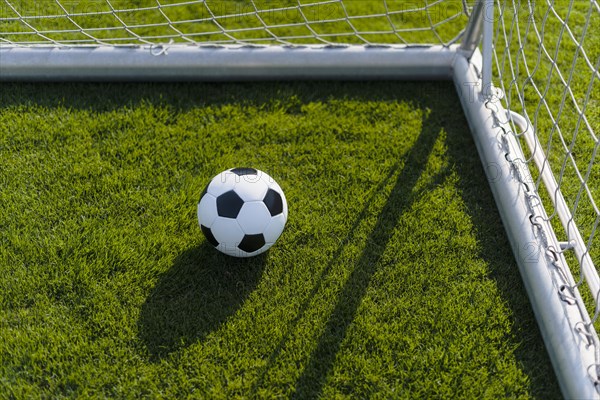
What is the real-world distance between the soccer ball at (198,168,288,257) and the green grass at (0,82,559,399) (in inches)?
8.5

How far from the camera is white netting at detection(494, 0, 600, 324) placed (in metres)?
2.97

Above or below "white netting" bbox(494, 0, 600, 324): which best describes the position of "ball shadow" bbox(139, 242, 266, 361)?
below

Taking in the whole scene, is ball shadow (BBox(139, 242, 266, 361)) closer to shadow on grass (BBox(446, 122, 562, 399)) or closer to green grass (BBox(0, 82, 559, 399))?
green grass (BBox(0, 82, 559, 399))

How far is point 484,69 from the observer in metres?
3.73

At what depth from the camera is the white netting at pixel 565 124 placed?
117 inches

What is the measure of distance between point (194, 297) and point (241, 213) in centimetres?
49

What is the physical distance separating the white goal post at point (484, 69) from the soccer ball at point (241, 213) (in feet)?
4.14

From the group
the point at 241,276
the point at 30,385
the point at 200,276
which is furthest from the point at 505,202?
the point at 30,385

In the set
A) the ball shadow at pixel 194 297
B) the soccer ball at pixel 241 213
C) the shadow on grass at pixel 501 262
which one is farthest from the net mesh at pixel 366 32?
the ball shadow at pixel 194 297

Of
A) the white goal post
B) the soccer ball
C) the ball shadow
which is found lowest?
the ball shadow

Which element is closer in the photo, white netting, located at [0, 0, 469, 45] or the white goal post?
the white goal post

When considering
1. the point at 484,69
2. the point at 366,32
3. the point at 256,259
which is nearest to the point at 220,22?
the point at 366,32

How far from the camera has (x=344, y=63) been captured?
161 inches

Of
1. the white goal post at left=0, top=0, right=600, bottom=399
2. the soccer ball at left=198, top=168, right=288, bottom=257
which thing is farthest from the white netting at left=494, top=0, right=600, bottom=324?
the soccer ball at left=198, top=168, right=288, bottom=257
